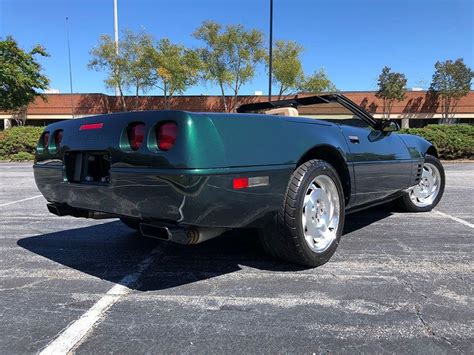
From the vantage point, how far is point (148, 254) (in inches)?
165

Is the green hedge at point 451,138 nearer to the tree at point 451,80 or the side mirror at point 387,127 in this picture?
the side mirror at point 387,127

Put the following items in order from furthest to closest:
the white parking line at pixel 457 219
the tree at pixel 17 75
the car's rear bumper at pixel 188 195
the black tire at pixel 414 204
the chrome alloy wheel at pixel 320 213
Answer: the tree at pixel 17 75, the black tire at pixel 414 204, the white parking line at pixel 457 219, the chrome alloy wheel at pixel 320 213, the car's rear bumper at pixel 188 195

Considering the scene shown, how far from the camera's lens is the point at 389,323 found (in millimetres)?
2662

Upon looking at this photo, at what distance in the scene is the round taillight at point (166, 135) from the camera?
111 inches

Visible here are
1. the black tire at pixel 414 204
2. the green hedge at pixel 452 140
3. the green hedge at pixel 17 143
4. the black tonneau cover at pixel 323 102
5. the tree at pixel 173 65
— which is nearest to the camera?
the black tonneau cover at pixel 323 102

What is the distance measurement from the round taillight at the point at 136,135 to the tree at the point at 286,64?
3632 cm

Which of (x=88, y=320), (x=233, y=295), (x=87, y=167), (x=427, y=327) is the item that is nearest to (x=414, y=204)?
(x=427, y=327)

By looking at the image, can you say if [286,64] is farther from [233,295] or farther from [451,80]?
[233,295]

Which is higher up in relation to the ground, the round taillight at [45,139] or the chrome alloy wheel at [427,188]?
the round taillight at [45,139]

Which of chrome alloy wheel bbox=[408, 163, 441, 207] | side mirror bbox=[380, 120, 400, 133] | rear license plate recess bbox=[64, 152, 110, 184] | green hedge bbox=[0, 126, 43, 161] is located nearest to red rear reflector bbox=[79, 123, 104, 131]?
rear license plate recess bbox=[64, 152, 110, 184]

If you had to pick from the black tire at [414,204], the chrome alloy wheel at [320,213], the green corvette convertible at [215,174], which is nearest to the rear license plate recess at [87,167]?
the green corvette convertible at [215,174]

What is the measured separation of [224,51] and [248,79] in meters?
3.18

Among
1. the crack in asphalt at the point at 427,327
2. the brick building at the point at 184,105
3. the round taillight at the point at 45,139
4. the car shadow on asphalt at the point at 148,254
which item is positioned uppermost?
the brick building at the point at 184,105

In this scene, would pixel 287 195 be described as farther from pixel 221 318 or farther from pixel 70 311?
pixel 70 311
